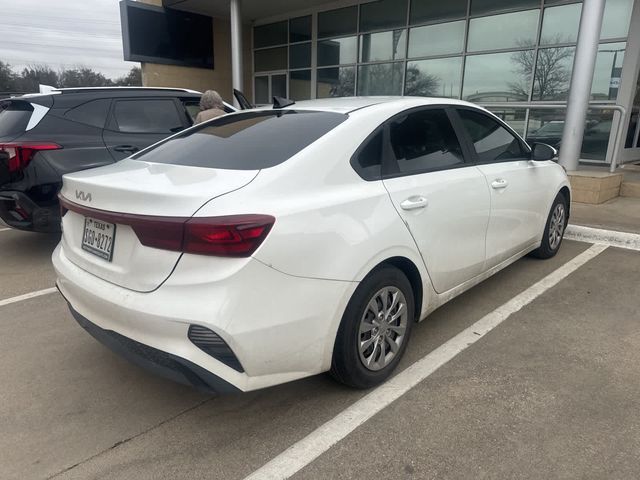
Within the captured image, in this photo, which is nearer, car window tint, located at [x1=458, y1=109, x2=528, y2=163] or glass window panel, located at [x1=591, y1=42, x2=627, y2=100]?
car window tint, located at [x1=458, y1=109, x2=528, y2=163]

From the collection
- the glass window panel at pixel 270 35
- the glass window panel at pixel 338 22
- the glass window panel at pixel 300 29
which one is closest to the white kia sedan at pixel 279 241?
the glass window panel at pixel 338 22

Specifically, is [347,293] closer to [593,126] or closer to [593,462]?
[593,462]

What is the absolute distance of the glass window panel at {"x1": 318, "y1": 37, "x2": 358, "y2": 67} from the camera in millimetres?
14270

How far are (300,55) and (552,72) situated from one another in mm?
8356

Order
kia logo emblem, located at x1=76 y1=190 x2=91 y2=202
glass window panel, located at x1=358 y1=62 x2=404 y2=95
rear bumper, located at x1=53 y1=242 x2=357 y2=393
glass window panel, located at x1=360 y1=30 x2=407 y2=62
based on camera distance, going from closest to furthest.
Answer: rear bumper, located at x1=53 y1=242 x2=357 y2=393
kia logo emblem, located at x1=76 y1=190 x2=91 y2=202
glass window panel, located at x1=360 y1=30 x2=407 y2=62
glass window panel, located at x1=358 y1=62 x2=404 y2=95

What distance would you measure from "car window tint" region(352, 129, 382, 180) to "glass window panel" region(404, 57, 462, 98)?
33.6ft

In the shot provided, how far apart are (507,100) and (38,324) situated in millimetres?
10441

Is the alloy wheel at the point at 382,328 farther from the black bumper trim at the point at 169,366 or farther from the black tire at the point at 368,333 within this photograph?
the black bumper trim at the point at 169,366

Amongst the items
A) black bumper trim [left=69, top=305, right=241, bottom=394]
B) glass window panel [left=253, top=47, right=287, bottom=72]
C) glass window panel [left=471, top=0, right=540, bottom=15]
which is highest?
glass window panel [left=471, top=0, right=540, bottom=15]

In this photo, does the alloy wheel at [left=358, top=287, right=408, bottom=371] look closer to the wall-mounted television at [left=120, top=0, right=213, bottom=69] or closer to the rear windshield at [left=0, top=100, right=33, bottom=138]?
the rear windshield at [left=0, top=100, right=33, bottom=138]

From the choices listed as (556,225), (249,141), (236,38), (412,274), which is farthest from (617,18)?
(249,141)

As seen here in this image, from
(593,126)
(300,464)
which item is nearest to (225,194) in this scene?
(300,464)

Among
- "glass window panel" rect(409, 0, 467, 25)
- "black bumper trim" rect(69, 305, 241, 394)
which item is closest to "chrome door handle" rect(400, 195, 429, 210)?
"black bumper trim" rect(69, 305, 241, 394)

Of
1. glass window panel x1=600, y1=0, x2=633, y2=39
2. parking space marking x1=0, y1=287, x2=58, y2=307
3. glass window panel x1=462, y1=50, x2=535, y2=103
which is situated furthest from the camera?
glass window panel x1=462, y1=50, x2=535, y2=103
